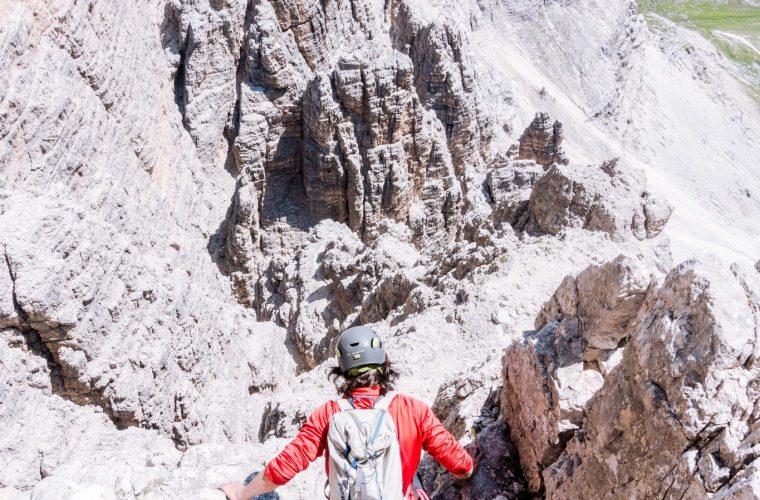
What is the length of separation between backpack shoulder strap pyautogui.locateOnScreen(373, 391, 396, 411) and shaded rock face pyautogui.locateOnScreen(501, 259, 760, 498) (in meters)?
2.52

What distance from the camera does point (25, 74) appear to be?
63.1 ft

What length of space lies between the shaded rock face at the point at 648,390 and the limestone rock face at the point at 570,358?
0.02m

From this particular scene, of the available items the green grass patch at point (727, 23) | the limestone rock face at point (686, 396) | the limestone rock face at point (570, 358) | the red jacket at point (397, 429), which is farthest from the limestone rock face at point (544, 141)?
the green grass patch at point (727, 23)

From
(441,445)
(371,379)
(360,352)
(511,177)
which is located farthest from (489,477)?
(511,177)

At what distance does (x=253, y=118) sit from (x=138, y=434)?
27046 millimetres

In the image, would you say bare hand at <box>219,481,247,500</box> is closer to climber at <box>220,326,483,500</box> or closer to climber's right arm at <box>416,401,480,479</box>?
climber at <box>220,326,483,500</box>

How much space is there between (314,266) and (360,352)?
25.9 meters

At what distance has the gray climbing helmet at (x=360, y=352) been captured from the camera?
5.70m

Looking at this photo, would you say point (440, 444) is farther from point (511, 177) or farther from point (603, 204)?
point (511, 177)

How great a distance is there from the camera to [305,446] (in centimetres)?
570

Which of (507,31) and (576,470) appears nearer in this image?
Answer: (576,470)

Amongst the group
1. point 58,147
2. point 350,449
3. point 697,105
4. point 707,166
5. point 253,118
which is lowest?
point 707,166

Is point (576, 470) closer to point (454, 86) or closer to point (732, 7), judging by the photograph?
point (454, 86)

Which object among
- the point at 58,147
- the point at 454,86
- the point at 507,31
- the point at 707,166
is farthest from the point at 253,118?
the point at 707,166
